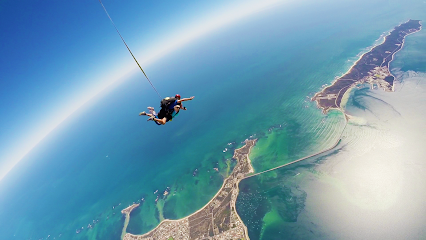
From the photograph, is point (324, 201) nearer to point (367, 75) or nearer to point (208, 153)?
point (208, 153)

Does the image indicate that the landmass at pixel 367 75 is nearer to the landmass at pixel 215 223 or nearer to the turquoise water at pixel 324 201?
the turquoise water at pixel 324 201

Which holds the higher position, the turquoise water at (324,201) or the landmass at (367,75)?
the landmass at (367,75)

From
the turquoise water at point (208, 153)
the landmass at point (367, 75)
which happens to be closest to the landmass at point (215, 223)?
the turquoise water at point (208, 153)

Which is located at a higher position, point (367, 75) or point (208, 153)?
point (208, 153)

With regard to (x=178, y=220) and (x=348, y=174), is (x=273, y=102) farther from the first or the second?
(x=178, y=220)

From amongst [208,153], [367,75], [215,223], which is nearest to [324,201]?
[215,223]
